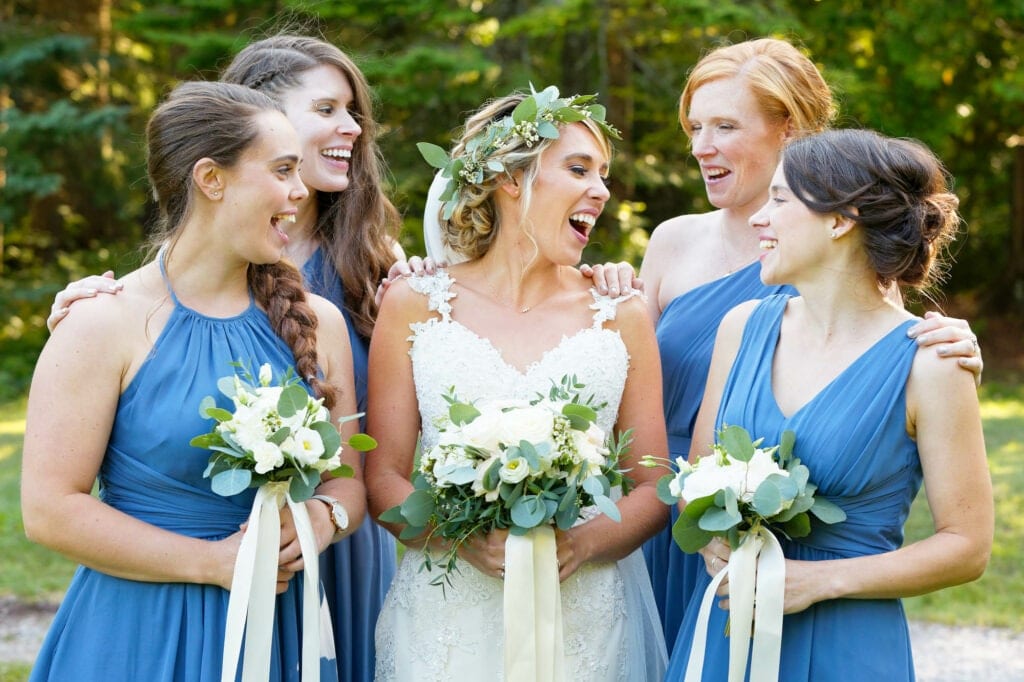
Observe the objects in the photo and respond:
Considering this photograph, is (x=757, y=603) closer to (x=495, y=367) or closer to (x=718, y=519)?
(x=718, y=519)

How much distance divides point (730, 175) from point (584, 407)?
1.61 m

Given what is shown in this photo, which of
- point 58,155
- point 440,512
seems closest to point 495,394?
point 440,512

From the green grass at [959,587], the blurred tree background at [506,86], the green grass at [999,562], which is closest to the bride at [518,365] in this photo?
the green grass at [959,587]

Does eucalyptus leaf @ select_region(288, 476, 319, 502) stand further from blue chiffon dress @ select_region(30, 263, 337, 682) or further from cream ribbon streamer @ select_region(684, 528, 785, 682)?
cream ribbon streamer @ select_region(684, 528, 785, 682)

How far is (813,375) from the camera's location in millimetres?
3605

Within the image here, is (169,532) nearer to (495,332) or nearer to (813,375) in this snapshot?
(495,332)

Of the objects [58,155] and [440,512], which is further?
[58,155]

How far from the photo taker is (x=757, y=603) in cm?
336

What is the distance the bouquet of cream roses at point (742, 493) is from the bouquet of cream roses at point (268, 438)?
0.95m

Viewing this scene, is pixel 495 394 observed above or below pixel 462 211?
below

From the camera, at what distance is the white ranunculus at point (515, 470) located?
3348 millimetres

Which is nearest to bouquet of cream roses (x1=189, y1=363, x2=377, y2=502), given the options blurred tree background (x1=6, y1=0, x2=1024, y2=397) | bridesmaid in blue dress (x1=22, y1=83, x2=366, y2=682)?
bridesmaid in blue dress (x1=22, y1=83, x2=366, y2=682)

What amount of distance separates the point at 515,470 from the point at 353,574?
156cm

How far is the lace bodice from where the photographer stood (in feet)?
13.0
